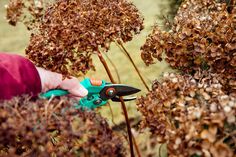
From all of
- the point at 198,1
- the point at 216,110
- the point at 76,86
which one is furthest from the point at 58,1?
the point at 216,110

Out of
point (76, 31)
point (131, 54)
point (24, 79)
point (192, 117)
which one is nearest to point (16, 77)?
point (24, 79)

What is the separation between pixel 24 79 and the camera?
2.64 meters

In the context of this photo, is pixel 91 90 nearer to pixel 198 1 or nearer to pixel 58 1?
pixel 58 1

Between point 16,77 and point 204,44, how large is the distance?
1328 mm

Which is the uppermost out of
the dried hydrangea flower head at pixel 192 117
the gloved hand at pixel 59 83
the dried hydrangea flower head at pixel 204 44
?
the dried hydrangea flower head at pixel 204 44

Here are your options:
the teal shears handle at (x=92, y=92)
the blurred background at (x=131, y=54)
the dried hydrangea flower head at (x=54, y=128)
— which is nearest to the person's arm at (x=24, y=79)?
the teal shears handle at (x=92, y=92)

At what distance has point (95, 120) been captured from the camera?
6.48 ft

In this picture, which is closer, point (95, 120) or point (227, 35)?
point (95, 120)

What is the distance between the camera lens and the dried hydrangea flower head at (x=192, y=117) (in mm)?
1703

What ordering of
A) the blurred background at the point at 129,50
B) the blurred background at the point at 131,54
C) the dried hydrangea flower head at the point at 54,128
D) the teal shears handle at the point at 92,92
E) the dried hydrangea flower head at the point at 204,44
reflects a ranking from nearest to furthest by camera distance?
the dried hydrangea flower head at the point at 54,128, the dried hydrangea flower head at the point at 204,44, the teal shears handle at the point at 92,92, the blurred background at the point at 131,54, the blurred background at the point at 129,50

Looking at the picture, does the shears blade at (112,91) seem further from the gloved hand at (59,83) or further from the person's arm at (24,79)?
the person's arm at (24,79)

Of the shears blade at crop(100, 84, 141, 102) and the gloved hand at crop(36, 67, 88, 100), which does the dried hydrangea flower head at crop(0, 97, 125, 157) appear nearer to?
the gloved hand at crop(36, 67, 88, 100)

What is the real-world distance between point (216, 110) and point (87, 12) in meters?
1.55

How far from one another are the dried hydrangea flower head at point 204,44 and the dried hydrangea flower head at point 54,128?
1.12 meters
